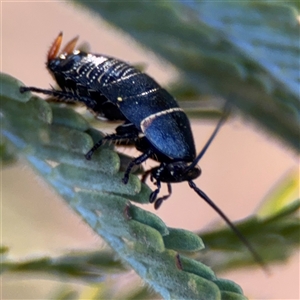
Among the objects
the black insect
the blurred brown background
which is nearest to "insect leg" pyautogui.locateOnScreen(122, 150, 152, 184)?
the black insect

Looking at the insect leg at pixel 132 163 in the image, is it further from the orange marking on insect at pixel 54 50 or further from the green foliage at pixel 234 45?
the orange marking on insect at pixel 54 50

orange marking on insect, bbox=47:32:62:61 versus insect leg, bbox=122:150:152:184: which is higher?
orange marking on insect, bbox=47:32:62:61

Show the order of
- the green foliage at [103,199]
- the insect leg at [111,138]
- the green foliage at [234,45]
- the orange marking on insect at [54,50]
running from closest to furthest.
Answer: the green foliage at [103,199]
the insect leg at [111,138]
the green foliage at [234,45]
the orange marking on insect at [54,50]

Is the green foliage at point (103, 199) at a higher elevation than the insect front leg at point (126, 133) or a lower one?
lower

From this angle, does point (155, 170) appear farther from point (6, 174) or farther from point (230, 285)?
point (6, 174)

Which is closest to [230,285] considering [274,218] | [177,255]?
[177,255]

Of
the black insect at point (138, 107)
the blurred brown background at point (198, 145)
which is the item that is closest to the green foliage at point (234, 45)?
the black insect at point (138, 107)

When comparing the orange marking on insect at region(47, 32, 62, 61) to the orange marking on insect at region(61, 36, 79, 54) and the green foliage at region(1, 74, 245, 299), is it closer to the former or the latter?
the orange marking on insect at region(61, 36, 79, 54)

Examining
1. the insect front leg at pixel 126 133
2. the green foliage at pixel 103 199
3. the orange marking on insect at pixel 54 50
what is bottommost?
the green foliage at pixel 103 199

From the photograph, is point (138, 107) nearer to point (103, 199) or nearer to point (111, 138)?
point (111, 138)

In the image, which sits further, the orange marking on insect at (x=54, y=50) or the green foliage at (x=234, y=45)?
the orange marking on insect at (x=54, y=50)
